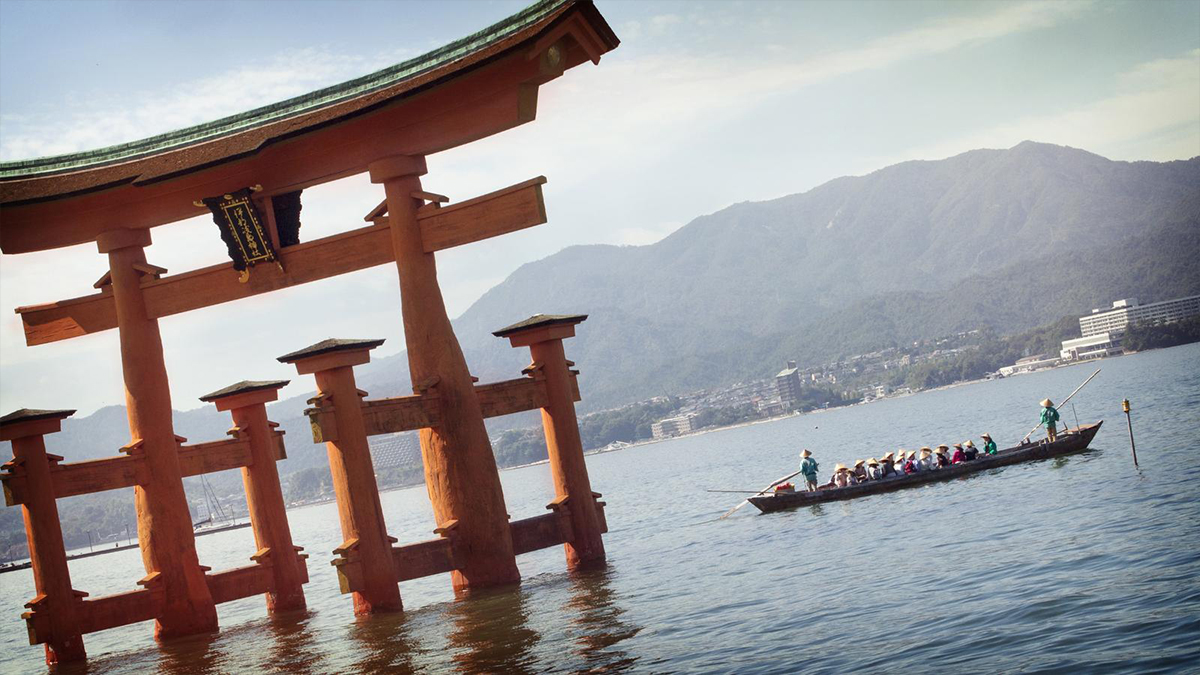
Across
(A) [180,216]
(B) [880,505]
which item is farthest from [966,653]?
(B) [880,505]

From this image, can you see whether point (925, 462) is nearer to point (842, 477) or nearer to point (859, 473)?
point (859, 473)

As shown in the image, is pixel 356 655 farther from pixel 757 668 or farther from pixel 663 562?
pixel 663 562

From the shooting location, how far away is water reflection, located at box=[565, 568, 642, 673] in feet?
43.7

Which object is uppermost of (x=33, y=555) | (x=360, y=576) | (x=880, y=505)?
(x=33, y=555)

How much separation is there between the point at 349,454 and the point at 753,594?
6887 millimetres

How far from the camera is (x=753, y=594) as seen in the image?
18922mm

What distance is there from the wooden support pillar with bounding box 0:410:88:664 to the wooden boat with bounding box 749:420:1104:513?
19396 millimetres

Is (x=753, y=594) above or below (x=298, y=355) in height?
below

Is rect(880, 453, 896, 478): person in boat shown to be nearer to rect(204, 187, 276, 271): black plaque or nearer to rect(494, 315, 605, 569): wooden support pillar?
rect(494, 315, 605, 569): wooden support pillar

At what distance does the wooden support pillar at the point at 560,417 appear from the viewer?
19.4 m

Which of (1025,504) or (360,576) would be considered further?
(1025,504)

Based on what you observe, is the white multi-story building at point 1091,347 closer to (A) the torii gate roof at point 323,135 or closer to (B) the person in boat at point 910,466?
(B) the person in boat at point 910,466

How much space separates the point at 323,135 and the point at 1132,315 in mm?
160264

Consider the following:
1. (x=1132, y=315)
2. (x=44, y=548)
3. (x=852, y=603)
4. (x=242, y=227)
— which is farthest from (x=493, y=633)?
(x=1132, y=315)
